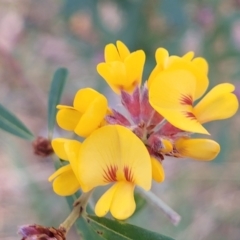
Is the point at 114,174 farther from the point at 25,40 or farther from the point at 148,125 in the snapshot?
the point at 25,40

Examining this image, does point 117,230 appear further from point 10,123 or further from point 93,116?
point 10,123

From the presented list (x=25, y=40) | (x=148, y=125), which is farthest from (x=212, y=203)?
(x=148, y=125)

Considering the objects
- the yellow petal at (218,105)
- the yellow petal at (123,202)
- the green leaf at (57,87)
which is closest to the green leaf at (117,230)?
the yellow petal at (123,202)

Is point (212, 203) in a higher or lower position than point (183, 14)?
lower

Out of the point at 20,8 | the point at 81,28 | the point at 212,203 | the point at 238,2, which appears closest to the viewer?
the point at 238,2

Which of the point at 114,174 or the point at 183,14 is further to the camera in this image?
the point at 183,14

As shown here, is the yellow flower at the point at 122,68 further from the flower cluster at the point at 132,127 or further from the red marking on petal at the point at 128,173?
the red marking on petal at the point at 128,173

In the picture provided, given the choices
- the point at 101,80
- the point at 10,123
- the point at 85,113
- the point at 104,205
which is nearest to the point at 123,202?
the point at 104,205
